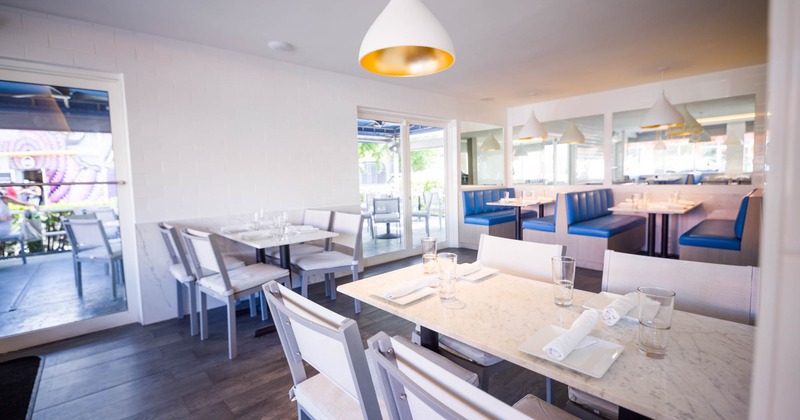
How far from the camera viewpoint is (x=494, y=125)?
7105 mm

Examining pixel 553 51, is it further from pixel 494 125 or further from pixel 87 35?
pixel 87 35

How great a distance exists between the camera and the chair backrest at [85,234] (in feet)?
10.7

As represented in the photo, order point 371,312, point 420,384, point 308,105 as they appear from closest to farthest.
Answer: point 420,384 < point 371,312 < point 308,105

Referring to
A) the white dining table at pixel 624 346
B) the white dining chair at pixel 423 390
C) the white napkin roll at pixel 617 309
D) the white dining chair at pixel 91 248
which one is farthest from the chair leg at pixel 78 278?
the white napkin roll at pixel 617 309

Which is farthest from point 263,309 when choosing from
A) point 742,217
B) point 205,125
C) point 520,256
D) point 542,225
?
point 742,217

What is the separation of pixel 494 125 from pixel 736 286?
19.9 feet

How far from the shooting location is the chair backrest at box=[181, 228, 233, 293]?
2713mm

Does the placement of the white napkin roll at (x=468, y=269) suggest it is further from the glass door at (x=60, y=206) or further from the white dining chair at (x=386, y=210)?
the white dining chair at (x=386, y=210)

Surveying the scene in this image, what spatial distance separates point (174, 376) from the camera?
2.49m

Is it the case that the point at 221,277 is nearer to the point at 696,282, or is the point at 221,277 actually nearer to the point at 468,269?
the point at 468,269

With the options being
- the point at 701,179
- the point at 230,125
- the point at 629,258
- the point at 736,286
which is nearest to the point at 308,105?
the point at 230,125

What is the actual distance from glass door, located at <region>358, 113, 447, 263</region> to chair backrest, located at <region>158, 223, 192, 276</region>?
7.71 ft

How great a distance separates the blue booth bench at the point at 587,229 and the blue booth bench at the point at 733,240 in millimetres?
801

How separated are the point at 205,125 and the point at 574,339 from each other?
12.4 feet
